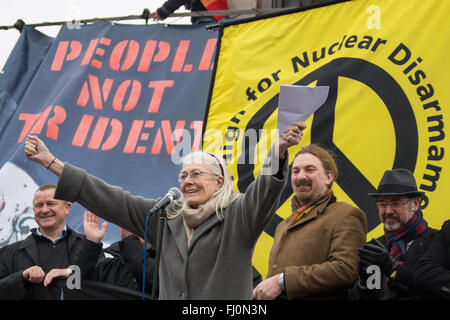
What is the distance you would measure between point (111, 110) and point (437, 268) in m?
4.42

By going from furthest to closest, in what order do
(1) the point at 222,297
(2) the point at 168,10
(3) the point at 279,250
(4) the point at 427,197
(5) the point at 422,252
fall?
(2) the point at 168,10
(4) the point at 427,197
(3) the point at 279,250
(5) the point at 422,252
(1) the point at 222,297

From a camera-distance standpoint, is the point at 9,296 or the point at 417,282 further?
the point at 9,296

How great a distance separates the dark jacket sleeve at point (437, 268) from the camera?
120 inches

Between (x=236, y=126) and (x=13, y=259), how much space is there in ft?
6.79

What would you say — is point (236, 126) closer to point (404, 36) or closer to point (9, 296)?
point (404, 36)

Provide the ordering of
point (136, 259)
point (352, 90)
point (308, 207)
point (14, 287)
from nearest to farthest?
point (308, 207) → point (14, 287) → point (136, 259) → point (352, 90)

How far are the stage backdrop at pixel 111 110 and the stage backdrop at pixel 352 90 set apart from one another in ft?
3.33

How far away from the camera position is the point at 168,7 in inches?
263

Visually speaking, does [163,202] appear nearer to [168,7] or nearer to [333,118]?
[333,118]

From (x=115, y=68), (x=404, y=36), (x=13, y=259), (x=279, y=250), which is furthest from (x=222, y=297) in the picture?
(x=115, y=68)

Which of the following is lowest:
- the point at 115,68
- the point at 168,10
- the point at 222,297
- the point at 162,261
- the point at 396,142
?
the point at 222,297

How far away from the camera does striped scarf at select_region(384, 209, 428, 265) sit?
3.39 meters

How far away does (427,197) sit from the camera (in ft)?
13.1

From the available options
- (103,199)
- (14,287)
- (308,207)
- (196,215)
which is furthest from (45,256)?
(308,207)
